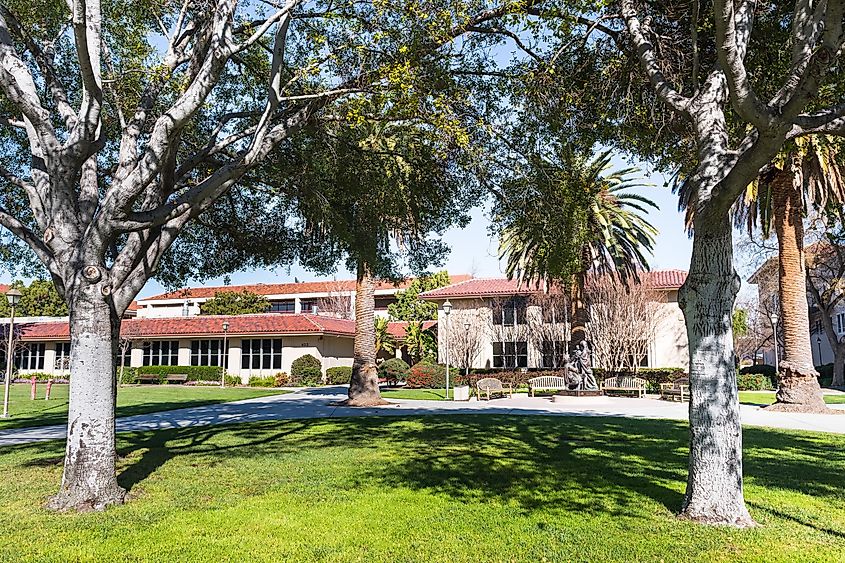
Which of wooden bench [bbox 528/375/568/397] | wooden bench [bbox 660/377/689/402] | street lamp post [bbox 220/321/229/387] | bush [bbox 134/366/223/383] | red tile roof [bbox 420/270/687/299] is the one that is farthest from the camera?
bush [bbox 134/366/223/383]

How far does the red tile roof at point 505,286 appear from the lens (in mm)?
37938

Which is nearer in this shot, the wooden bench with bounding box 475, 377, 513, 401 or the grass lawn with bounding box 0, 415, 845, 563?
the grass lawn with bounding box 0, 415, 845, 563

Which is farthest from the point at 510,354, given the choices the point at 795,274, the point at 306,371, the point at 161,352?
the point at 161,352

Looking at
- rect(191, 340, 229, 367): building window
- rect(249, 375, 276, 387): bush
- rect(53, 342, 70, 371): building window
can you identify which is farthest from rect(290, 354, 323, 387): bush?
rect(53, 342, 70, 371): building window

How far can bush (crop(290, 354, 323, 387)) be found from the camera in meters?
38.8

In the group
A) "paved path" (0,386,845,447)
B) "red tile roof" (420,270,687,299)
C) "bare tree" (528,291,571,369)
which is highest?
"red tile roof" (420,270,687,299)

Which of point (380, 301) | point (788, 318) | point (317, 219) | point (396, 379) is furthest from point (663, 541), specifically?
point (380, 301)

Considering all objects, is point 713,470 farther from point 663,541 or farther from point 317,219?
point 317,219

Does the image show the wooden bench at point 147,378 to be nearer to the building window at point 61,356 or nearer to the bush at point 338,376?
the building window at point 61,356

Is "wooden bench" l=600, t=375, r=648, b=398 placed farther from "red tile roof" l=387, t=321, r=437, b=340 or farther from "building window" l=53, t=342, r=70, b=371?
"building window" l=53, t=342, r=70, b=371

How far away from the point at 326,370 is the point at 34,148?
107ft

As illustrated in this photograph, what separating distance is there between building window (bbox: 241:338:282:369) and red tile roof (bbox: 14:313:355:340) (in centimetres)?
118

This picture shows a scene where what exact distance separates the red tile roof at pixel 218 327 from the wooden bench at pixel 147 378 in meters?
2.89

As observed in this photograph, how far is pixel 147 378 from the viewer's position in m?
41.2
